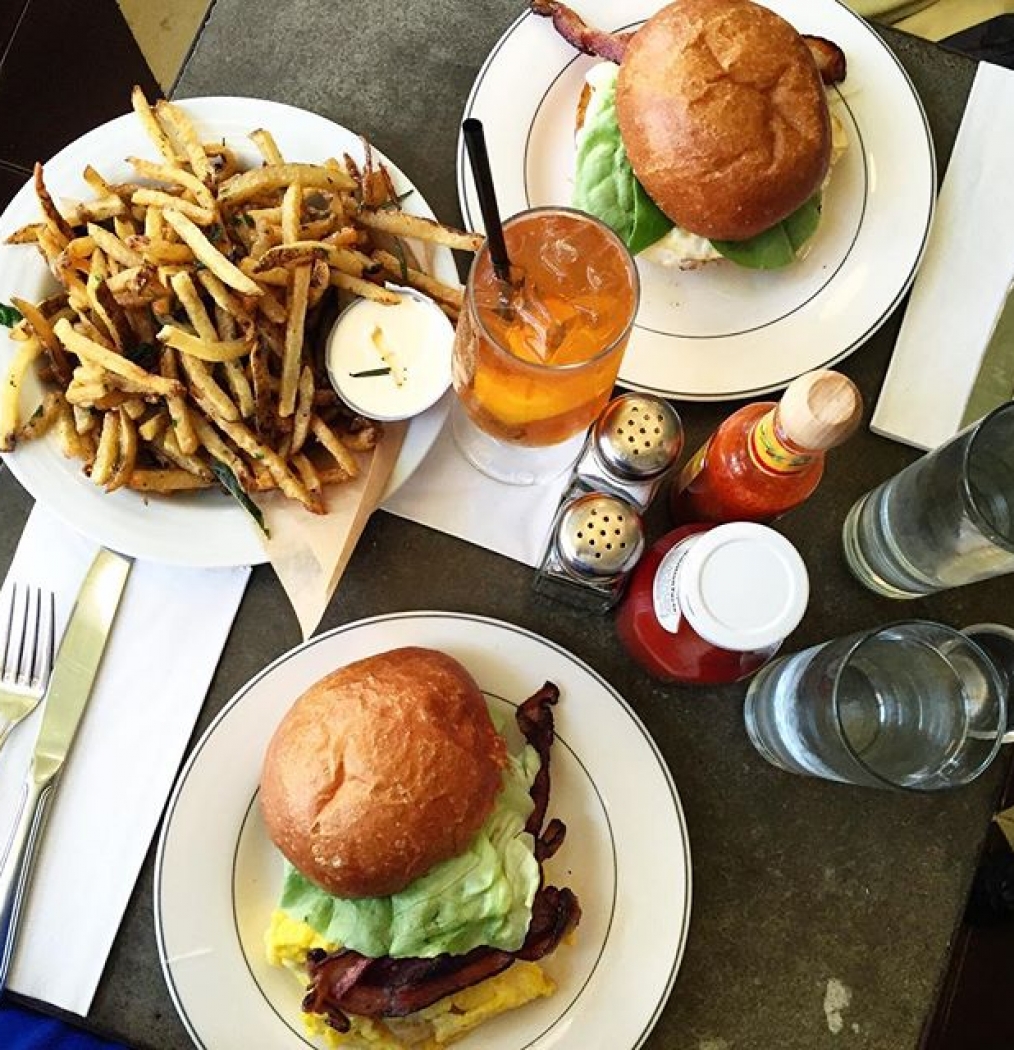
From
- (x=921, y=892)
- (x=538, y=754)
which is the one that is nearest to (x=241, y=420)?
(x=538, y=754)

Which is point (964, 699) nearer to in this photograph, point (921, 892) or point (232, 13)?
point (921, 892)

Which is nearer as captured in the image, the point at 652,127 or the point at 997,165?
the point at 652,127

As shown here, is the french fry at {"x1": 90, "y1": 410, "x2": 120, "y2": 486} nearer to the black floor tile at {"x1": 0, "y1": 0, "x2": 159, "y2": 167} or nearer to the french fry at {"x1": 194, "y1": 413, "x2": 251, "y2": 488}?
the french fry at {"x1": 194, "y1": 413, "x2": 251, "y2": 488}

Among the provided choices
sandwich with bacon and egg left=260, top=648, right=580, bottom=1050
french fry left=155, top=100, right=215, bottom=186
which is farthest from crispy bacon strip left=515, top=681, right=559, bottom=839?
french fry left=155, top=100, right=215, bottom=186

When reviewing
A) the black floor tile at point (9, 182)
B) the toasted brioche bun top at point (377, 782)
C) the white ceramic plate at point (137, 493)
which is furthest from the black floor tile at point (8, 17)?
the toasted brioche bun top at point (377, 782)

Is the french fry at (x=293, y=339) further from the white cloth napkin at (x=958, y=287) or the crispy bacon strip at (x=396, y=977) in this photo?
the white cloth napkin at (x=958, y=287)

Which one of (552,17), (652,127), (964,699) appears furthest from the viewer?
(552,17)
